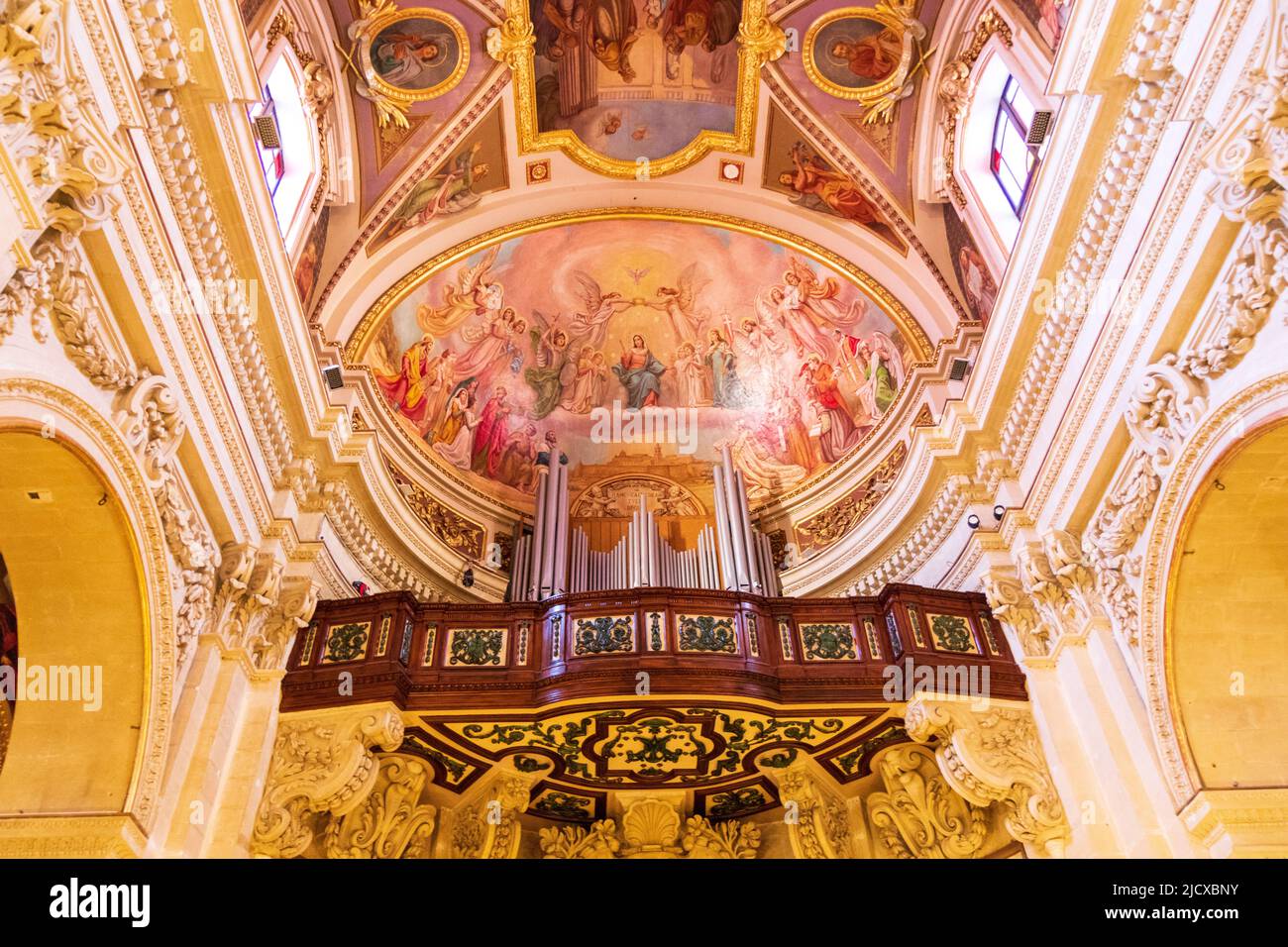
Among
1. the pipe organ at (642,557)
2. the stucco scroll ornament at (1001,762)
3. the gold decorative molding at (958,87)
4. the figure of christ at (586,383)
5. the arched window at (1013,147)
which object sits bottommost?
the stucco scroll ornament at (1001,762)

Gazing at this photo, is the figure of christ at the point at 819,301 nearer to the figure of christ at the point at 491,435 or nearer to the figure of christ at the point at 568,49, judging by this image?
the figure of christ at the point at 568,49

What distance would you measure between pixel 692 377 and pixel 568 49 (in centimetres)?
526

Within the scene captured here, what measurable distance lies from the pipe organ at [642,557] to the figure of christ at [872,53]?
18.5 feet

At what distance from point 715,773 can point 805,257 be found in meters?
7.85

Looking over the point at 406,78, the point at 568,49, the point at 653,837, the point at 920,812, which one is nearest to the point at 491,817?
the point at 653,837

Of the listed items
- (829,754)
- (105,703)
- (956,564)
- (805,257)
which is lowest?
(105,703)

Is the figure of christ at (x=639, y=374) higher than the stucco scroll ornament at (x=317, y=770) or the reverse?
higher

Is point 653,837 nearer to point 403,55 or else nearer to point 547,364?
point 547,364

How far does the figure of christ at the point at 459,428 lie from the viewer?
13922 mm

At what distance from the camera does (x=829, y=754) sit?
9750mm

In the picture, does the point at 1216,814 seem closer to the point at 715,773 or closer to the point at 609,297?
the point at 715,773

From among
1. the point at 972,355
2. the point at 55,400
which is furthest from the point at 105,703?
the point at 972,355

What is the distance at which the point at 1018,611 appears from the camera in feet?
30.5

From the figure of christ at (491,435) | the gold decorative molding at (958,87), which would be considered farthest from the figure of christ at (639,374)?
the gold decorative molding at (958,87)
